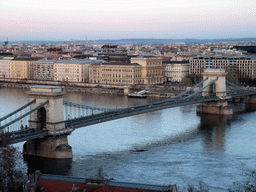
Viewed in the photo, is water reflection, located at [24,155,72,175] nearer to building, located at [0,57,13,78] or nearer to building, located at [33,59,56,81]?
building, located at [33,59,56,81]

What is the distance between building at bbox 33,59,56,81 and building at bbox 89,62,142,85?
16.2 ft

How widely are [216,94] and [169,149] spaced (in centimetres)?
Result: 1011

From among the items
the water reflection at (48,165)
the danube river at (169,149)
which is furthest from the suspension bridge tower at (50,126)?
the danube river at (169,149)

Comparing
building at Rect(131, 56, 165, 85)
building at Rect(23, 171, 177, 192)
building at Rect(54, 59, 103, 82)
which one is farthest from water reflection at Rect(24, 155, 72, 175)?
building at Rect(54, 59, 103, 82)

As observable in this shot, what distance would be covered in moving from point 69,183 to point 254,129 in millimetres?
13099

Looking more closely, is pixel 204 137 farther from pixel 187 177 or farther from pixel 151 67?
pixel 151 67

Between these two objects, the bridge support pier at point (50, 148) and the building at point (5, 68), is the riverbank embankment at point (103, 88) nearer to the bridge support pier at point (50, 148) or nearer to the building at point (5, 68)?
the building at point (5, 68)

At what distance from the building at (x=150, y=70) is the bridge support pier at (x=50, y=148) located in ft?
82.3

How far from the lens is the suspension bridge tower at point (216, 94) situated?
26438mm

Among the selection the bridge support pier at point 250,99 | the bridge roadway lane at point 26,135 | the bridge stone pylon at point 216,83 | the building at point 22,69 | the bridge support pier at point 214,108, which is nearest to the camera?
the bridge roadway lane at point 26,135

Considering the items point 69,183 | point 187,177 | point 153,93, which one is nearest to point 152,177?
point 187,177

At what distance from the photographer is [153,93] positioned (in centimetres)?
3544

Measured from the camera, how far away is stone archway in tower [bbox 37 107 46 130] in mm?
16594

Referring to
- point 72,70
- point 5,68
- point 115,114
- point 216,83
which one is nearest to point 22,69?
point 5,68
